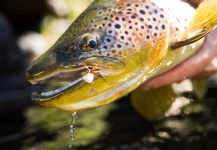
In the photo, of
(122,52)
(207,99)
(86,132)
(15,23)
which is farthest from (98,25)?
(15,23)

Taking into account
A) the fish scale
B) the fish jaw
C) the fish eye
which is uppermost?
the fish scale

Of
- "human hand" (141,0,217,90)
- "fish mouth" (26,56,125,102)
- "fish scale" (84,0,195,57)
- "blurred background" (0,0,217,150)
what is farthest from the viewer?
"blurred background" (0,0,217,150)

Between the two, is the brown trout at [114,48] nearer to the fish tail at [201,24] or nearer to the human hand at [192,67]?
the fish tail at [201,24]

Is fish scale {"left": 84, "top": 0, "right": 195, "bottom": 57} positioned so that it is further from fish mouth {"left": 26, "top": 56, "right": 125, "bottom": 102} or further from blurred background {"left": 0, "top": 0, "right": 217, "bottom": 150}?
blurred background {"left": 0, "top": 0, "right": 217, "bottom": 150}

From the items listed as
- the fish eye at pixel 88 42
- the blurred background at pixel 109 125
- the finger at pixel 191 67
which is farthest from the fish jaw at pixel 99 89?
the blurred background at pixel 109 125

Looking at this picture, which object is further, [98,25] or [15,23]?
[15,23]

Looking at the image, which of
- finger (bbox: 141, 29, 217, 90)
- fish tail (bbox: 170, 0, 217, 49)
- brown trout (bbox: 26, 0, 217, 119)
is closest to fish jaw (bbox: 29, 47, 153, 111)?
brown trout (bbox: 26, 0, 217, 119)

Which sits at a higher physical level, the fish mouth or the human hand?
Result: the human hand

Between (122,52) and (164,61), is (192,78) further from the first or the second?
(122,52)

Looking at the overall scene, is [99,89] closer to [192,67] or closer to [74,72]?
[74,72]
